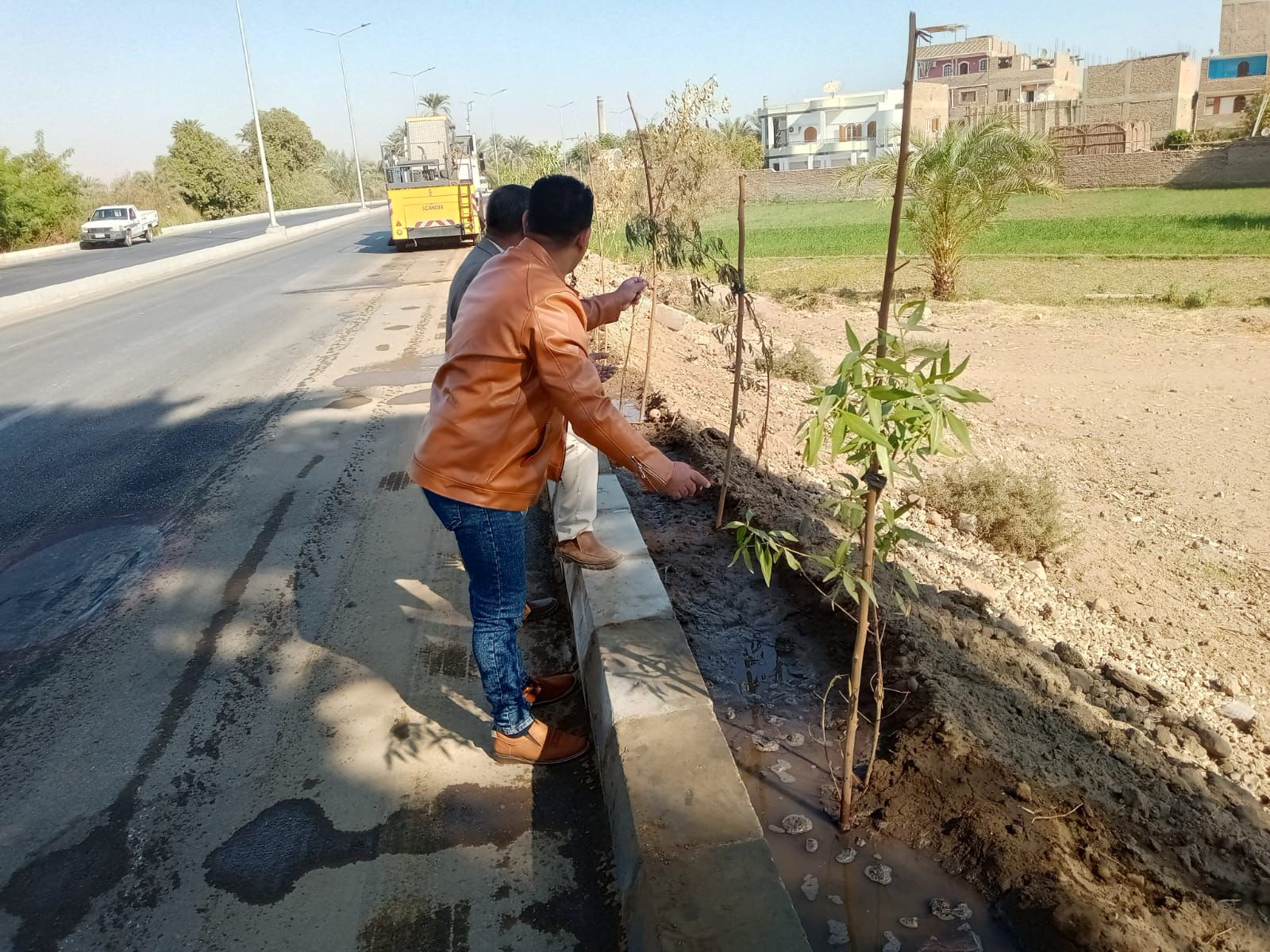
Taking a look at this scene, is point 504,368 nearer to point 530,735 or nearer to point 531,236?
point 531,236

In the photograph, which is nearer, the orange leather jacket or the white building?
the orange leather jacket

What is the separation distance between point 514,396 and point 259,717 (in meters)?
1.70

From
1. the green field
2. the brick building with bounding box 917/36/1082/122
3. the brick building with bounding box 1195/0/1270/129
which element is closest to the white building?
the brick building with bounding box 917/36/1082/122

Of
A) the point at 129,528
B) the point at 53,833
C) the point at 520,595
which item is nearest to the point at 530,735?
the point at 520,595

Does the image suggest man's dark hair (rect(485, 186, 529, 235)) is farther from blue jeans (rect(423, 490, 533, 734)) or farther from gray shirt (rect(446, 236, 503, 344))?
blue jeans (rect(423, 490, 533, 734))

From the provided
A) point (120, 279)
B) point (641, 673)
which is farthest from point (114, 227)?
point (641, 673)

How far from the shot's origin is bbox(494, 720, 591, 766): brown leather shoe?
2.99 m

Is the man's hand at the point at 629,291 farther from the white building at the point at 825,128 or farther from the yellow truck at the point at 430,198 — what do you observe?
the white building at the point at 825,128

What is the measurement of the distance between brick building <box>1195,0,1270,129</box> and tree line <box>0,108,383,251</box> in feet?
200

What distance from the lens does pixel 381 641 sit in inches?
152

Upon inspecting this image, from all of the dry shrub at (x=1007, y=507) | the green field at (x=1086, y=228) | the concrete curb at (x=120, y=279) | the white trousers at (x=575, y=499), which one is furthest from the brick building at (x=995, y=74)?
the white trousers at (x=575, y=499)

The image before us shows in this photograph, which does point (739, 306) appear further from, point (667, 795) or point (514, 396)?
point (667, 795)

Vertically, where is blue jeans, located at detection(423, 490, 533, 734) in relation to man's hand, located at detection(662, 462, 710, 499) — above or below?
below

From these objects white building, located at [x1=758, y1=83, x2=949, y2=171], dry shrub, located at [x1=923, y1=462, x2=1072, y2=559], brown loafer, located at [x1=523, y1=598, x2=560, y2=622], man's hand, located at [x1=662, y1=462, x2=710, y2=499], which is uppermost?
white building, located at [x1=758, y1=83, x2=949, y2=171]
